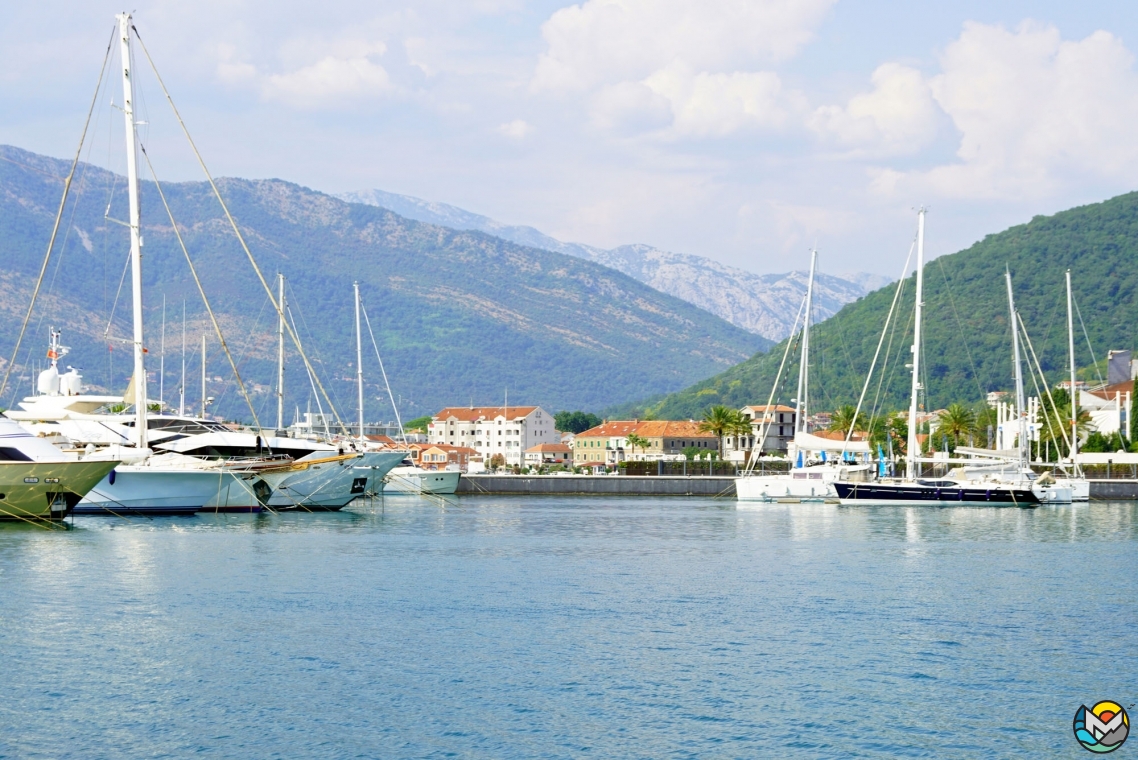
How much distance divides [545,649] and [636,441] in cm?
15334

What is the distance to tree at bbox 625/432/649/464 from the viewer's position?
580 feet

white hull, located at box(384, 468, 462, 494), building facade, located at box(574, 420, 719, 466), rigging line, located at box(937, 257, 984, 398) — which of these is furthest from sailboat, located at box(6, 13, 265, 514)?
rigging line, located at box(937, 257, 984, 398)

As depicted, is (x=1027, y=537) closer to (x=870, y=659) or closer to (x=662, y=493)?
(x=870, y=659)

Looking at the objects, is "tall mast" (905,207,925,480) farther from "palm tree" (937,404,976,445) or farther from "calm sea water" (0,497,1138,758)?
"palm tree" (937,404,976,445)

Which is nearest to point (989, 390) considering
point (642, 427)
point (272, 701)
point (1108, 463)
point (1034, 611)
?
point (642, 427)

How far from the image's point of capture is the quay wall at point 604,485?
107 metres

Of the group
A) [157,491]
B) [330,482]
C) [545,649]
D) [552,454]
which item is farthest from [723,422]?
[545,649]

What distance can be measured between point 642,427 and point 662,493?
250ft

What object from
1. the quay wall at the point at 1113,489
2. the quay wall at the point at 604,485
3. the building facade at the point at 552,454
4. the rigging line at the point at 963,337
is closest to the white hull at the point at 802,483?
the quay wall at the point at 1113,489

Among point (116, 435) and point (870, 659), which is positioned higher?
point (116, 435)

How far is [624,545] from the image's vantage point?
46.4m

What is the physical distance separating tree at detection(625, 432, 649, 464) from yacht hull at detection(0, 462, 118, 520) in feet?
436

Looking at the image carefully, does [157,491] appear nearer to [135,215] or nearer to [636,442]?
[135,215]

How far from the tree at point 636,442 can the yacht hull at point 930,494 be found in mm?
101079
